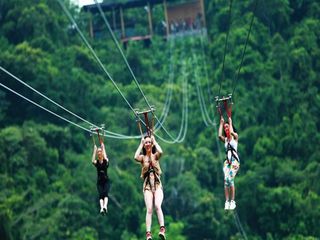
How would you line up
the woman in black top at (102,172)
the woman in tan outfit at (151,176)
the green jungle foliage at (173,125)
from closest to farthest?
the woman in tan outfit at (151,176), the woman in black top at (102,172), the green jungle foliage at (173,125)

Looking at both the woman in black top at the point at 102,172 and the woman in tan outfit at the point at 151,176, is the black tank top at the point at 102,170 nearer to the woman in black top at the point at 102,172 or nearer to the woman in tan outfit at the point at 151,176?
the woman in black top at the point at 102,172

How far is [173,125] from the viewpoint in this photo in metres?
45.7

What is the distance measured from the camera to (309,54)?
47812mm

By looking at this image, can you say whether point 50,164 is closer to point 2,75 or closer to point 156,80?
point 2,75

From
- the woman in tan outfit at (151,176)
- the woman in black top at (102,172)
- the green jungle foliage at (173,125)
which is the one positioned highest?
the green jungle foliage at (173,125)

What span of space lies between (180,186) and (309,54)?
10.5 m

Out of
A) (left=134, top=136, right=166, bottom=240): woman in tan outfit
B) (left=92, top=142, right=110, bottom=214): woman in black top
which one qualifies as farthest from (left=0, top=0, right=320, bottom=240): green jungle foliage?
(left=134, top=136, right=166, bottom=240): woman in tan outfit

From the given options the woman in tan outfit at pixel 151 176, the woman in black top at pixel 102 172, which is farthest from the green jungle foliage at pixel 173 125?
the woman in tan outfit at pixel 151 176

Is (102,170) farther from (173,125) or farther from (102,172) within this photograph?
(173,125)

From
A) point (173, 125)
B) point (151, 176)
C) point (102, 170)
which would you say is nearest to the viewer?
point (151, 176)

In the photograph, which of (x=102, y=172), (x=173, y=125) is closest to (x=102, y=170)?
(x=102, y=172)

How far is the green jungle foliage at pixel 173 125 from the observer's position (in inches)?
1574

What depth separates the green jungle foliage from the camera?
40.0m

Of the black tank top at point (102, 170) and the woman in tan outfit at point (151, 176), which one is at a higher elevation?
the black tank top at point (102, 170)
